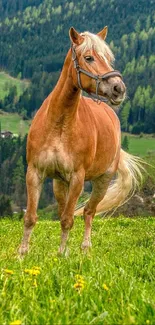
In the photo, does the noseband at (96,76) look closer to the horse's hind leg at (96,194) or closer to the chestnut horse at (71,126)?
the chestnut horse at (71,126)

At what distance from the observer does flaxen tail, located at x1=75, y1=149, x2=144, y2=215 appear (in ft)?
51.4

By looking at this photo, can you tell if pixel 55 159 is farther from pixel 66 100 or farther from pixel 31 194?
pixel 66 100

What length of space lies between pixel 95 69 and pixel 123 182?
6.48m

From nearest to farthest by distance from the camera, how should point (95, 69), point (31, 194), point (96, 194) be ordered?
point (95, 69), point (31, 194), point (96, 194)

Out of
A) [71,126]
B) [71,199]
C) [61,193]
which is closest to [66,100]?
[71,126]

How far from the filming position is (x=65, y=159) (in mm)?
10375

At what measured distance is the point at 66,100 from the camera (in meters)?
10.8

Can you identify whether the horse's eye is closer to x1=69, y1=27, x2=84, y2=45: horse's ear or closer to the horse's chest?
x1=69, y1=27, x2=84, y2=45: horse's ear

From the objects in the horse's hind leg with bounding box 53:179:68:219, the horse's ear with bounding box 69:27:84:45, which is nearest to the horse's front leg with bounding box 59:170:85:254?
the horse's hind leg with bounding box 53:179:68:219

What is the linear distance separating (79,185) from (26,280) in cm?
456

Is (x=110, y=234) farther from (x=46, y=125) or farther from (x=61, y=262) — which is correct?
(x=61, y=262)

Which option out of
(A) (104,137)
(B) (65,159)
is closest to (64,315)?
(B) (65,159)

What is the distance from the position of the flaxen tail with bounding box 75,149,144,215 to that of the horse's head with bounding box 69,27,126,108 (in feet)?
18.0

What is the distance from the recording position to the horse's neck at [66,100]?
1068 centimetres
